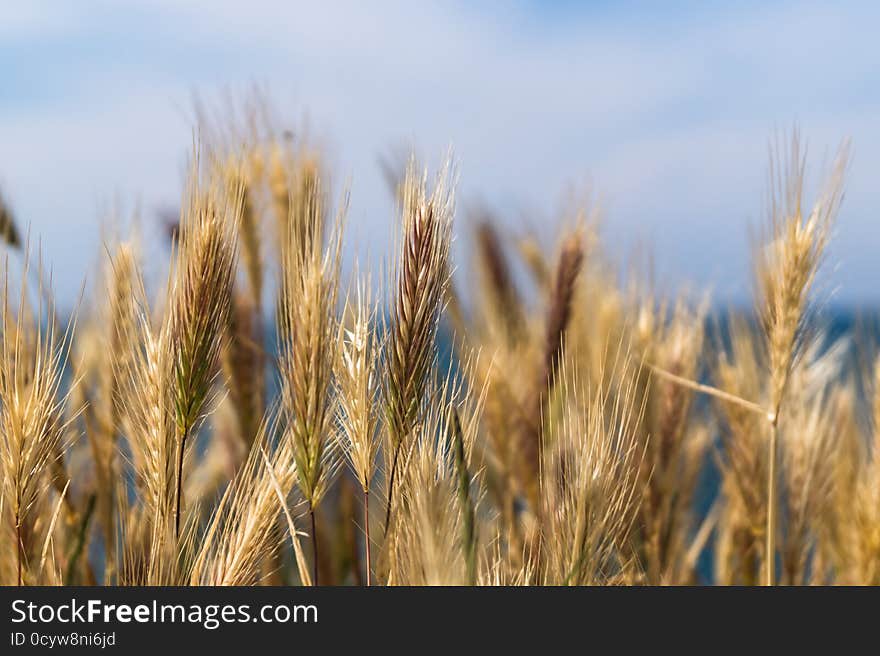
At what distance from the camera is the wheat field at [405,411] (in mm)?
1114

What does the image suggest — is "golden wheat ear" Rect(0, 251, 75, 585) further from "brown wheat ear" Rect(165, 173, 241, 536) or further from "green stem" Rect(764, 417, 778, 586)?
"green stem" Rect(764, 417, 778, 586)

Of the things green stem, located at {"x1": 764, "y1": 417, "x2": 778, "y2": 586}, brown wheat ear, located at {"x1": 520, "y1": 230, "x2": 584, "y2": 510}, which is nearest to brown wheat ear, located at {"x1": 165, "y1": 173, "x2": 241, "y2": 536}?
brown wheat ear, located at {"x1": 520, "y1": 230, "x2": 584, "y2": 510}

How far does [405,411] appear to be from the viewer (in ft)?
3.68

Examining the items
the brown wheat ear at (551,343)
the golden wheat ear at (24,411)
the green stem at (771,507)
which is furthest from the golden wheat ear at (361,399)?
the green stem at (771,507)

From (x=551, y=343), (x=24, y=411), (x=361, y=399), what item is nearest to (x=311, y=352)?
(x=361, y=399)

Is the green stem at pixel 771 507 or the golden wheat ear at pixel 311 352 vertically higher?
the golden wheat ear at pixel 311 352

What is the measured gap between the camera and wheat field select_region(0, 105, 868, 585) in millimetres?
1114

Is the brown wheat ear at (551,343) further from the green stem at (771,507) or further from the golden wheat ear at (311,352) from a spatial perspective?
the golden wheat ear at (311,352)

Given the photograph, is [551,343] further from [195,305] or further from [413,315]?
[195,305]

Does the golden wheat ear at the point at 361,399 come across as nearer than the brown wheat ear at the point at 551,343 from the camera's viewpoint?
Yes

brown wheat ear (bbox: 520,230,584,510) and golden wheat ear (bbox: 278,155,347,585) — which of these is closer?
golden wheat ear (bbox: 278,155,347,585)

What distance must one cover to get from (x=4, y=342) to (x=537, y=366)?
100cm

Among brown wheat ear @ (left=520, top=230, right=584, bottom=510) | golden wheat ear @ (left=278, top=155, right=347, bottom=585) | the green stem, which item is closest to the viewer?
golden wheat ear @ (left=278, top=155, right=347, bottom=585)
